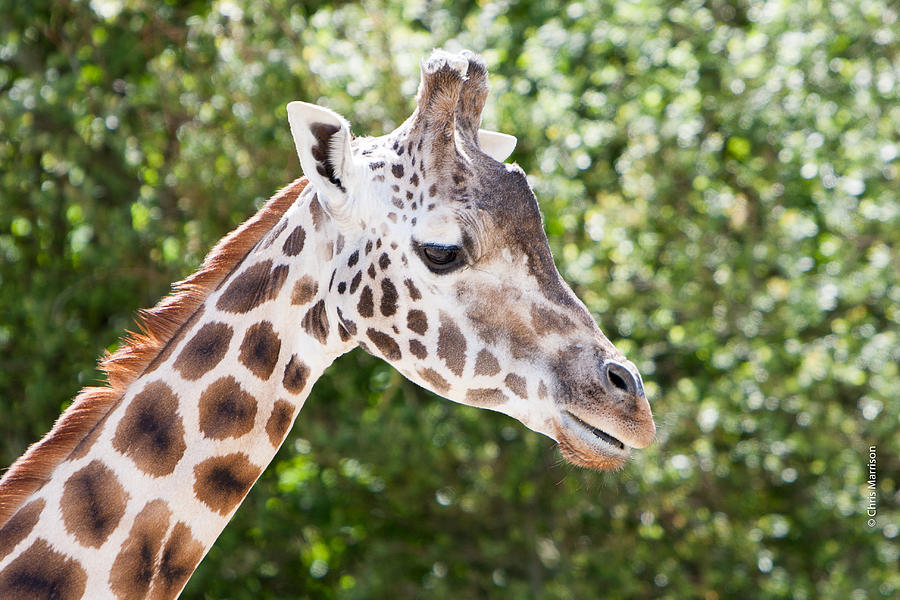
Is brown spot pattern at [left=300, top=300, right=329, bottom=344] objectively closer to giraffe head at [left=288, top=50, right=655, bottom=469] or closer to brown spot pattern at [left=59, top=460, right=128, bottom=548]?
giraffe head at [left=288, top=50, right=655, bottom=469]

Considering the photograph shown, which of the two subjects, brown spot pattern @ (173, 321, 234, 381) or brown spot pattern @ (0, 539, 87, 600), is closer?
brown spot pattern @ (0, 539, 87, 600)

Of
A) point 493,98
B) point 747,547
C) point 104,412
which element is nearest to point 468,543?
point 747,547

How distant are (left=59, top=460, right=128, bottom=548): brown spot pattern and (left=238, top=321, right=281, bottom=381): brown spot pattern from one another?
1.32 ft

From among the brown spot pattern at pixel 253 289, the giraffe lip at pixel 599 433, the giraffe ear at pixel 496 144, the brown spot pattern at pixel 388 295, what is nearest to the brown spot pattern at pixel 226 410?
the brown spot pattern at pixel 253 289

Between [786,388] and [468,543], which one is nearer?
[786,388]

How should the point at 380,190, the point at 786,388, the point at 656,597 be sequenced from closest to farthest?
the point at 380,190 → the point at 786,388 → the point at 656,597

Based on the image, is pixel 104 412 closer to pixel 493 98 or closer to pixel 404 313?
pixel 404 313

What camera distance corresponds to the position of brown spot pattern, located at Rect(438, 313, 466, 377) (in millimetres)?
2406

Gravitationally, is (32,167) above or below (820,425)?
above

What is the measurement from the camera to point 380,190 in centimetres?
247

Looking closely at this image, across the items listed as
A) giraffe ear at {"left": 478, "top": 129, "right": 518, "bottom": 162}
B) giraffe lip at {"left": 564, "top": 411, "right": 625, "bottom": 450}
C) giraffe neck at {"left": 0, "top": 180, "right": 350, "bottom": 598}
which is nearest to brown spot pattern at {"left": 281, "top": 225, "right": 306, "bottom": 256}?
giraffe neck at {"left": 0, "top": 180, "right": 350, "bottom": 598}

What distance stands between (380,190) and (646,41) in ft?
13.6

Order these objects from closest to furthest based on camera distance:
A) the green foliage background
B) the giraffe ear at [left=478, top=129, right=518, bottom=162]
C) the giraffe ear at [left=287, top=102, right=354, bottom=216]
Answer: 1. the giraffe ear at [left=287, top=102, right=354, bottom=216]
2. the giraffe ear at [left=478, top=129, right=518, bottom=162]
3. the green foliage background

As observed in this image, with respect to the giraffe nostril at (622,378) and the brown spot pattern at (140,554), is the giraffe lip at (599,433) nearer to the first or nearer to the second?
the giraffe nostril at (622,378)
